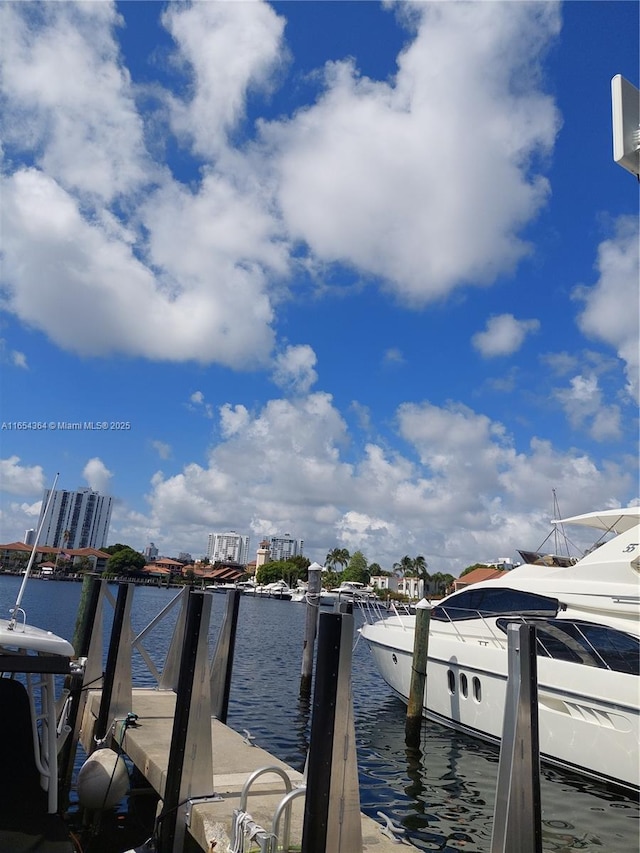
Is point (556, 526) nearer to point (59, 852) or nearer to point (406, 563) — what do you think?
point (59, 852)

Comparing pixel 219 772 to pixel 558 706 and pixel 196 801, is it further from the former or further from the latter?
pixel 558 706

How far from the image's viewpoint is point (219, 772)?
7516mm

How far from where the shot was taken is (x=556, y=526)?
17.4 metres

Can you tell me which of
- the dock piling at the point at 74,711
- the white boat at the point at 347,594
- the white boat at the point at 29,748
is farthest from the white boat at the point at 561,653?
the white boat at the point at 29,748

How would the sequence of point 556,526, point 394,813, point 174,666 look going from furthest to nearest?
point 556,526 → point 174,666 → point 394,813

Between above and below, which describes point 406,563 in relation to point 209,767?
above

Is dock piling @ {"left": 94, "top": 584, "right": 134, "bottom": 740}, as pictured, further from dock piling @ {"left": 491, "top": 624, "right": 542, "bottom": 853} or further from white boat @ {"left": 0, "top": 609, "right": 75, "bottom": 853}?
dock piling @ {"left": 491, "top": 624, "right": 542, "bottom": 853}

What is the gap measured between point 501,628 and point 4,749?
36.1 feet

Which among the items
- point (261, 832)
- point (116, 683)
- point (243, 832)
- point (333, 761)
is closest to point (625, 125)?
point (333, 761)

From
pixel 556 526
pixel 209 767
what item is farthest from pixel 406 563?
pixel 209 767

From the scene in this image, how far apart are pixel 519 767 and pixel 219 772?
4.23 meters

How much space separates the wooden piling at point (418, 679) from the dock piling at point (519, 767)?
882cm

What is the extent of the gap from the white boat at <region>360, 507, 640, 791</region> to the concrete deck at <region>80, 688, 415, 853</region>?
5.75 m

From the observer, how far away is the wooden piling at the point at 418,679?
523 inches
